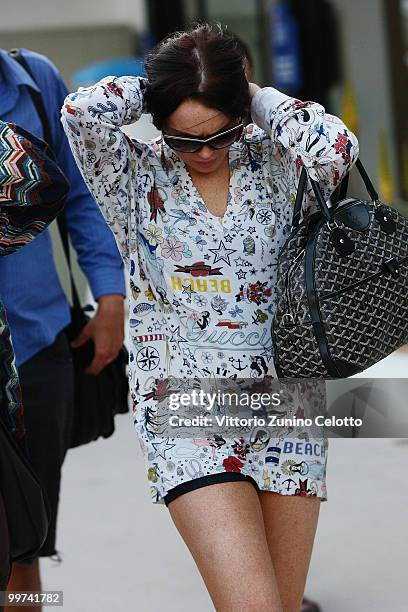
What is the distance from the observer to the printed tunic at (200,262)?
9.78 feet

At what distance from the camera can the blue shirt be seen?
3.50 meters

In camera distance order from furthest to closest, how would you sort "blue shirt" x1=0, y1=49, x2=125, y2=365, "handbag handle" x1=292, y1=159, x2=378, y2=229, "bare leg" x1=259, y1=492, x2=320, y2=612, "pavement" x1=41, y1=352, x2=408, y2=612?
"pavement" x1=41, y1=352, x2=408, y2=612 < "blue shirt" x1=0, y1=49, x2=125, y2=365 < "bare leg" x1=259, y1=492, x2=320, y2=612 < "handbag handle" x1=292, y1=159, x2=378, y2=229

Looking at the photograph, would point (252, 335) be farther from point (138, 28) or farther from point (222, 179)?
point (138, 28)

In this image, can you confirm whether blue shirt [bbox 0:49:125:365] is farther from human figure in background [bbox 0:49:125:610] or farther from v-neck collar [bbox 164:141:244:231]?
v-neck collar [bbox 164:141:244:231]

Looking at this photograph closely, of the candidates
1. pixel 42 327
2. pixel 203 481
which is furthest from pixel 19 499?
pixel 42 327

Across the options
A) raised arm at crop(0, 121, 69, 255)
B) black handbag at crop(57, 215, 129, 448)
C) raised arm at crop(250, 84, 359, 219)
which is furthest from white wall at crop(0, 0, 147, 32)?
raised arm at crop(0, 121, 69, 255)

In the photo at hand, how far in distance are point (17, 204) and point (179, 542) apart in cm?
273

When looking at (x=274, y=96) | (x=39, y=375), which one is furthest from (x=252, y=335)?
(x=39, y=375)

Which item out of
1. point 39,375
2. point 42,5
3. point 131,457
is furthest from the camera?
point 42,5

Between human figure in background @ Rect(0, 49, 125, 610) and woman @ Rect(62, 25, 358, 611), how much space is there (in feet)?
1.70

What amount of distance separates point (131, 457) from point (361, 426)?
3.32m

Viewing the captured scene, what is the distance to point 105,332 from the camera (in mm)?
3783

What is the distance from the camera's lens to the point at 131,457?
6512 mm

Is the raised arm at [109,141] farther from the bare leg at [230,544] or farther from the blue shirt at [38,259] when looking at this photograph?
Result: the bare leg at [230,544]
